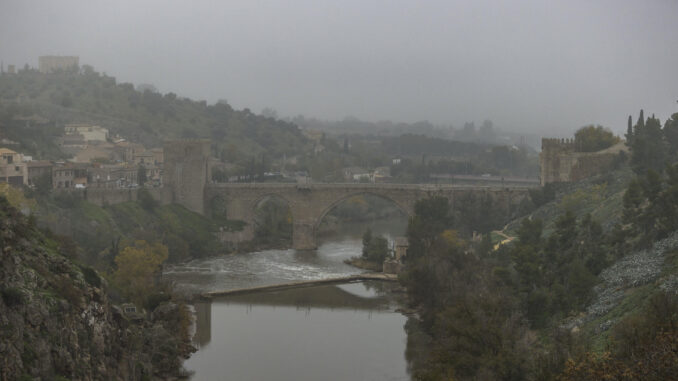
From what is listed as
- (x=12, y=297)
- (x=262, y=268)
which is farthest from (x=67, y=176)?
(x=12, y=297)

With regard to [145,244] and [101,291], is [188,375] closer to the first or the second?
[101,291]

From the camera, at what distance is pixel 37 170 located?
29703 millimetres

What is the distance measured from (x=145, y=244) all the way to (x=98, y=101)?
1333 inches

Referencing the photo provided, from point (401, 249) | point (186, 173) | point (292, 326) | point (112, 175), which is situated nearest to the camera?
point (292, 326)

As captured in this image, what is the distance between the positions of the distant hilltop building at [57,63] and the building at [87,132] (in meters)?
26.2

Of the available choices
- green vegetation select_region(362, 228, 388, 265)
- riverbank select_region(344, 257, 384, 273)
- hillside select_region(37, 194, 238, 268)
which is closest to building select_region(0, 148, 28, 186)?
hillside select_region(37, 194, 238, 268)

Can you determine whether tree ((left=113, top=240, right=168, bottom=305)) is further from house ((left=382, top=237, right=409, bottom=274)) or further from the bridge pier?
the bridge pier

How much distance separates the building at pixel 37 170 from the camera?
29.0 meters

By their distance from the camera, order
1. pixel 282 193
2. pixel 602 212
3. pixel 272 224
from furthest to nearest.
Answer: pixel 272 224 < pixel 282 193 < pixel 602 212

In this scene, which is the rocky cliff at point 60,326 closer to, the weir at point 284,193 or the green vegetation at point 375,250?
the green vegetation at point 375,250

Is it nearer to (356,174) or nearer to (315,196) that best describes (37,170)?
(315,196)

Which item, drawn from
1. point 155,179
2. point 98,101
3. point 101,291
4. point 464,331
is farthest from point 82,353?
point 98,101

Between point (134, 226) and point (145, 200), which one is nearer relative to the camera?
point (134, 226)

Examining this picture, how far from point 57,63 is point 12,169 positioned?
44.6m
